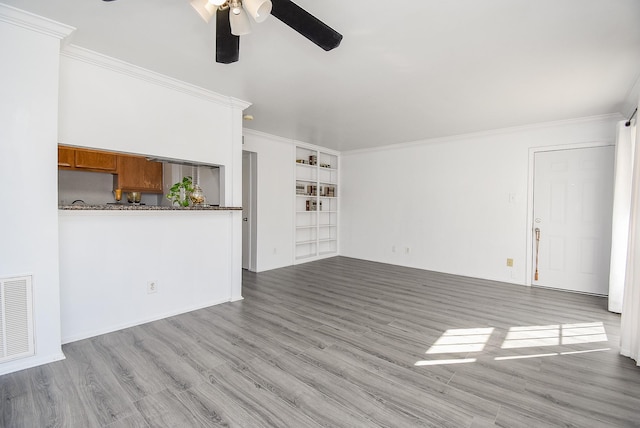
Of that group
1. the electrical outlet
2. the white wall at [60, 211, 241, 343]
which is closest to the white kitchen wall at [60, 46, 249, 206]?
the white wall at [60, 211, 241, 343]

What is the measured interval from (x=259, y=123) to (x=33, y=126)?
2.82 metres

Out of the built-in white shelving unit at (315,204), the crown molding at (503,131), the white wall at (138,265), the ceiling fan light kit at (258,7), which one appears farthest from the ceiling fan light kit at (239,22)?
the crown molding at (503,131)

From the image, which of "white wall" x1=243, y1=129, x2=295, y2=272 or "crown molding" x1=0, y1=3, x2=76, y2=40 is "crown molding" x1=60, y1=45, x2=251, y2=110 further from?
"white wall" x1=243, y1=129, x2=295, y2=272

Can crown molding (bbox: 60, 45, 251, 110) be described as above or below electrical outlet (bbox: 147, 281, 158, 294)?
above

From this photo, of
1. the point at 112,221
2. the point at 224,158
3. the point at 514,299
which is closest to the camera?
the point at 112,221

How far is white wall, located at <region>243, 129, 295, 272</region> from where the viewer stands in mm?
5254

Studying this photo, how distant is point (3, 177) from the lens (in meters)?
2.05

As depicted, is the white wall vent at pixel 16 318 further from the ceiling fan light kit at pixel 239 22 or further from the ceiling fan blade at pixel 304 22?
the ceiling fan blade at pixel 304 22

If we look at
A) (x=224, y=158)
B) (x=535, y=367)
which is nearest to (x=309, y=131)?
(x=224, y=158)

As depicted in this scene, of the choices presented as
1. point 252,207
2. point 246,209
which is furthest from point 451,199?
point 246,209

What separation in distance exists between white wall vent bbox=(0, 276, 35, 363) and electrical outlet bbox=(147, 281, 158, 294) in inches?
35.9

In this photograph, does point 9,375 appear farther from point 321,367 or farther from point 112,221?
point 321,367

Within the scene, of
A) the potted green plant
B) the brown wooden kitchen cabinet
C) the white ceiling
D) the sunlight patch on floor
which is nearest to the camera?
the white ceiling

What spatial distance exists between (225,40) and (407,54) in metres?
1.47
